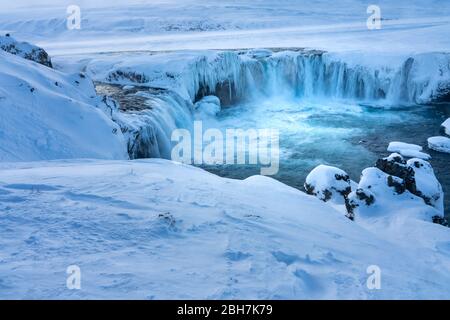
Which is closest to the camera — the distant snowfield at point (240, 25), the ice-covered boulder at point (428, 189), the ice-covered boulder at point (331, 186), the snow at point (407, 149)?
the ice-covered boulder at point (428, 189)

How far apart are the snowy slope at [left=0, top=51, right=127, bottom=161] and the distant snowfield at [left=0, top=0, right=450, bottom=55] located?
15257 millimetres

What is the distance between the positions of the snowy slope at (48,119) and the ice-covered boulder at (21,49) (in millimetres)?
2078

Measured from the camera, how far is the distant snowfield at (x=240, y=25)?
77.6 feet

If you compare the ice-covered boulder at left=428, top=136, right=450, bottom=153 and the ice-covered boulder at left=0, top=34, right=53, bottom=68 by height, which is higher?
the ice-covered boulder at left=0, top=34, right=53, bottom=68

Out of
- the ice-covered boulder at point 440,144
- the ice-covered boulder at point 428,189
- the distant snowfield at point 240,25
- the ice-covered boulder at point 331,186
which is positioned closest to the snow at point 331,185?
the ice-covered boulder at point 331,186

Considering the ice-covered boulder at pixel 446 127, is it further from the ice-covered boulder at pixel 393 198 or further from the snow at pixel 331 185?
the snow at pixel 331 185

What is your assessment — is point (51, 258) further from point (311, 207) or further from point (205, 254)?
point (311, 207)

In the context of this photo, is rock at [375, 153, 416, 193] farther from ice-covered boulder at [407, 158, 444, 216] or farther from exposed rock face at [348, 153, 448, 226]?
ice-covered boulder at [407, 158, 444, 216]

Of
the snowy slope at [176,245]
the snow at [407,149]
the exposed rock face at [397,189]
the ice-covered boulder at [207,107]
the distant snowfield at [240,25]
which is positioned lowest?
the snow at [407,149]

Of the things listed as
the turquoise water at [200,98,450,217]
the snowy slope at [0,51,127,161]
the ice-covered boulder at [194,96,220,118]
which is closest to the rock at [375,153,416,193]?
the turquoise water at [200,98,450,217]

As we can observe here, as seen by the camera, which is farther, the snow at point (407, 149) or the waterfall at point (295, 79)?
the waterfall at point (295, 79)

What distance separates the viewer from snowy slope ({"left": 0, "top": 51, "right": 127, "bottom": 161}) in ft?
19.7

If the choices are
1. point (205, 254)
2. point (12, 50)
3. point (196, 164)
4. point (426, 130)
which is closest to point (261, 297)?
point (205, 254)

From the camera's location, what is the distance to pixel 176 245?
3.32 meters
